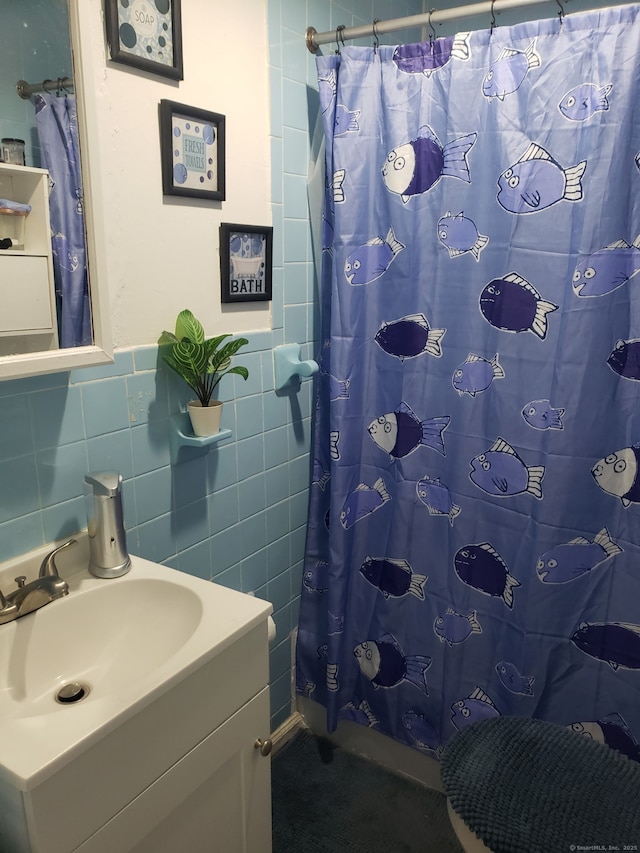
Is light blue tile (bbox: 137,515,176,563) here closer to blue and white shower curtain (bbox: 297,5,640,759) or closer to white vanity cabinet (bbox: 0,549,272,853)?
white vanity cabinet (bbox: 0,549,272,853)

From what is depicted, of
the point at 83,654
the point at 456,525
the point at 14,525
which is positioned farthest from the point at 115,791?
the point at 456,525

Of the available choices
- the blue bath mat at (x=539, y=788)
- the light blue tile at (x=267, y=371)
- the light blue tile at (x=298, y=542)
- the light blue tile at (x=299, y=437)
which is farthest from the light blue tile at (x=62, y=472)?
the blue bath mat at (x=539, y=788)

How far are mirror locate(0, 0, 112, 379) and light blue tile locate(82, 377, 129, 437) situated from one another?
0.15 m

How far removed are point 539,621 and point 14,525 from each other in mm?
1258

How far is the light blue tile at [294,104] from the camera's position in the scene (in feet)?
5.37

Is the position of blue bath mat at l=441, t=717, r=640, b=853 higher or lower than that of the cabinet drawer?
lower

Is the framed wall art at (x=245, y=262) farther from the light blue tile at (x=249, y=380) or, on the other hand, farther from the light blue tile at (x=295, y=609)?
the light blue tile at (x=295, y=609)

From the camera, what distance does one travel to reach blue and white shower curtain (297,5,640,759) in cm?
140

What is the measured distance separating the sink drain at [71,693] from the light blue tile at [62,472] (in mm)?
337

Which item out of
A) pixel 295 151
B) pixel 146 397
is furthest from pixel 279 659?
pixel 295 151

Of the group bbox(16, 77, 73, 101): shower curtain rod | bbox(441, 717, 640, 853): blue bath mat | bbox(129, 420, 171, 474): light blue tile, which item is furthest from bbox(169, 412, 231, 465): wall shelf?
bbox(441, 717, 640, 853): blue bath mat

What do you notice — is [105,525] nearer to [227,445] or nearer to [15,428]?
[15,428]

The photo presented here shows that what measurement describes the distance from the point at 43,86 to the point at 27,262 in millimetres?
295

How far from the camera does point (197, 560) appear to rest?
1.60 metres
